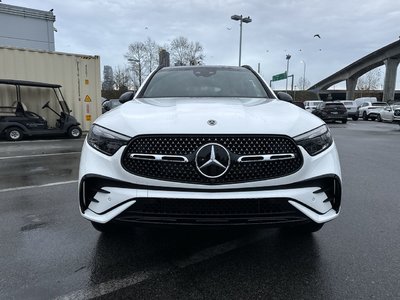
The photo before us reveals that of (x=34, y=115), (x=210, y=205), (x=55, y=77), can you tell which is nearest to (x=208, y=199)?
(x=210, y=205)

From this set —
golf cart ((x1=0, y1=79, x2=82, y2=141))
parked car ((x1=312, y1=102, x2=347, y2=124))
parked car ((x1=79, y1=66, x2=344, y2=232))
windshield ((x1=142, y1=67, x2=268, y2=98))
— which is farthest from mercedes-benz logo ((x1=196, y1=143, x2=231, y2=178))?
parked car ((x1=312, y1=102, x2=347, y2=124))

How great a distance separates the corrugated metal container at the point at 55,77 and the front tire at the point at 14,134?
1388mm

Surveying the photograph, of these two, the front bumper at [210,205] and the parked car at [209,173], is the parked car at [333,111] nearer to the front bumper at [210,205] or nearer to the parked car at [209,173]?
the parked car at [209,173]

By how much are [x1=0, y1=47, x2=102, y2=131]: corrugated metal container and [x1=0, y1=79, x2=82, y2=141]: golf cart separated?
4 centimetres

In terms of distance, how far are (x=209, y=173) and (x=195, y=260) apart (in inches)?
34.5

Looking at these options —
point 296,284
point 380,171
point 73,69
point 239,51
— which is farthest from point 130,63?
point 296,284

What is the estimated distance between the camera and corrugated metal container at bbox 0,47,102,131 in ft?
41.8

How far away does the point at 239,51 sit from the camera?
2906cm

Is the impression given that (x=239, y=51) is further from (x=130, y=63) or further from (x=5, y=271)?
(x=130, y=63)

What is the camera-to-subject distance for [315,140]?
102 inches

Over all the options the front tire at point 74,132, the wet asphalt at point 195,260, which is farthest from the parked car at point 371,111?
the wet asphalt at point 195,260

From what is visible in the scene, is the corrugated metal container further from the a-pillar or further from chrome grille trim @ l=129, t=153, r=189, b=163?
the a-pillar

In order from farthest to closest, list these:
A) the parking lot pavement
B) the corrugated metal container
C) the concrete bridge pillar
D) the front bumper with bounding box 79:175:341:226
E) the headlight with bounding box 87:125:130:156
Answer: the concrete bridge pillar → the corrugated metal container → the parking lot pavement → the headlight with bounding box 87:125:130:156 → the front bumper with bounding box 79:175:341:226

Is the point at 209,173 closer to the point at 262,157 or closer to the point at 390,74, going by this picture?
the point at 262,157
